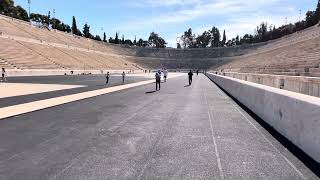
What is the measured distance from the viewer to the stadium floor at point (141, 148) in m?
6.77

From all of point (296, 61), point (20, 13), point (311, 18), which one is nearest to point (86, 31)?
point (20, 13)

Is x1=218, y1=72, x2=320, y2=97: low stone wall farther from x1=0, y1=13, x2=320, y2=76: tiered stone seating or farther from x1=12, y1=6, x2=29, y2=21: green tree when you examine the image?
x1=12, y1=6, x2=29, y2=21: green tree

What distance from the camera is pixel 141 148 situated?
345 inches

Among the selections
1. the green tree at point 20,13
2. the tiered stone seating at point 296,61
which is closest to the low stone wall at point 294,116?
the tiered stone seating at point 296,61

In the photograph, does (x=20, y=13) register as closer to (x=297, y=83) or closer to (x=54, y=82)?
(x=54, y=82)

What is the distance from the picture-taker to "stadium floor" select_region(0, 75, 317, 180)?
6770 mm

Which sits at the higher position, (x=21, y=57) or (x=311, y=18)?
(x=311, y=18)

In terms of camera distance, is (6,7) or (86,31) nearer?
(6,7)

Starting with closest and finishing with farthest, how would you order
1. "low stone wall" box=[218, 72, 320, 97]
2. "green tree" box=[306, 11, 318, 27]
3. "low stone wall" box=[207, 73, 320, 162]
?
"low stone wall" box=[207, 73, 320, 162] < "low stone wall" box=[218, 72, 320, 97] < "green tree" box=[306, 11, 318, 27]

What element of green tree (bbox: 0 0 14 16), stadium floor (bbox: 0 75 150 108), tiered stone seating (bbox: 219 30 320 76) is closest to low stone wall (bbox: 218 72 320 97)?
tiered stone seating (bbox: 219 30 320 76)

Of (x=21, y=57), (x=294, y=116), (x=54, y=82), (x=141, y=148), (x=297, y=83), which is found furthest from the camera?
(x=21, y=57)

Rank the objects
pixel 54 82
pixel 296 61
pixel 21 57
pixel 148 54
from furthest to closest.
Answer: pixel 148 54
pixel 21 57
pixel 296 61
pixel 54 82

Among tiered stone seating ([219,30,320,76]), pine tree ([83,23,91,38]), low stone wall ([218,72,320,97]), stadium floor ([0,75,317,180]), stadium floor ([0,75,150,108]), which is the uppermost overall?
pine tree ([83,23,91,38])

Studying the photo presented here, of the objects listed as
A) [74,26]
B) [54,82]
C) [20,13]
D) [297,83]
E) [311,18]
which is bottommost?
[54,82]
